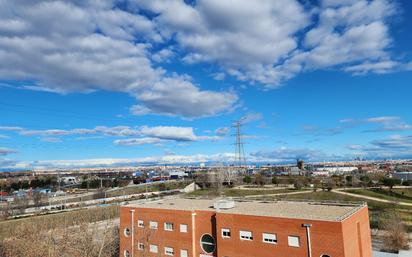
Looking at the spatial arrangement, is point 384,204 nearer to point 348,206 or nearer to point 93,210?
point 348,206

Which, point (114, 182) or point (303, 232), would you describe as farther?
point (114, 182)

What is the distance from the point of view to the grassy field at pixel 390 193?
2873 inches

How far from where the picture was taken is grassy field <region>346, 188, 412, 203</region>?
73.0 meters

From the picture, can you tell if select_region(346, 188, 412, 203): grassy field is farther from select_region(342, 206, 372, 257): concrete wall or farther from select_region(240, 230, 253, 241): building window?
select_region(240, 230, 253, 241): building window

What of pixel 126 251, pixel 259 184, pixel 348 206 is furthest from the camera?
pixel 259 184

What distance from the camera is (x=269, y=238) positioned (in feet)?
86.1

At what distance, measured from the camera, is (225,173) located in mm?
118750

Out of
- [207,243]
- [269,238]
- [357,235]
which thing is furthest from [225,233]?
[357,235]

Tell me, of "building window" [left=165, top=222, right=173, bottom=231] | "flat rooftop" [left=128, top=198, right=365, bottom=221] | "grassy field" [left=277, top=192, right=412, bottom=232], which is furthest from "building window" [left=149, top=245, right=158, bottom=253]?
"grassy field" [left=277, top=192, right=412, bottom=232]

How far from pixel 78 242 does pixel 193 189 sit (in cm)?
8995

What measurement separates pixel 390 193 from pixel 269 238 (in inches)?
2550

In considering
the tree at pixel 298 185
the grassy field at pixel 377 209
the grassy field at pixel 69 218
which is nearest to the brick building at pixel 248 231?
the grassy field at pixel 69 218

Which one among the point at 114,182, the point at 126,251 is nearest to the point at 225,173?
the point at 114,182

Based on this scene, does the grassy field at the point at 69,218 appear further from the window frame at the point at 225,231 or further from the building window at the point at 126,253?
the window frame at the point at 225,231
